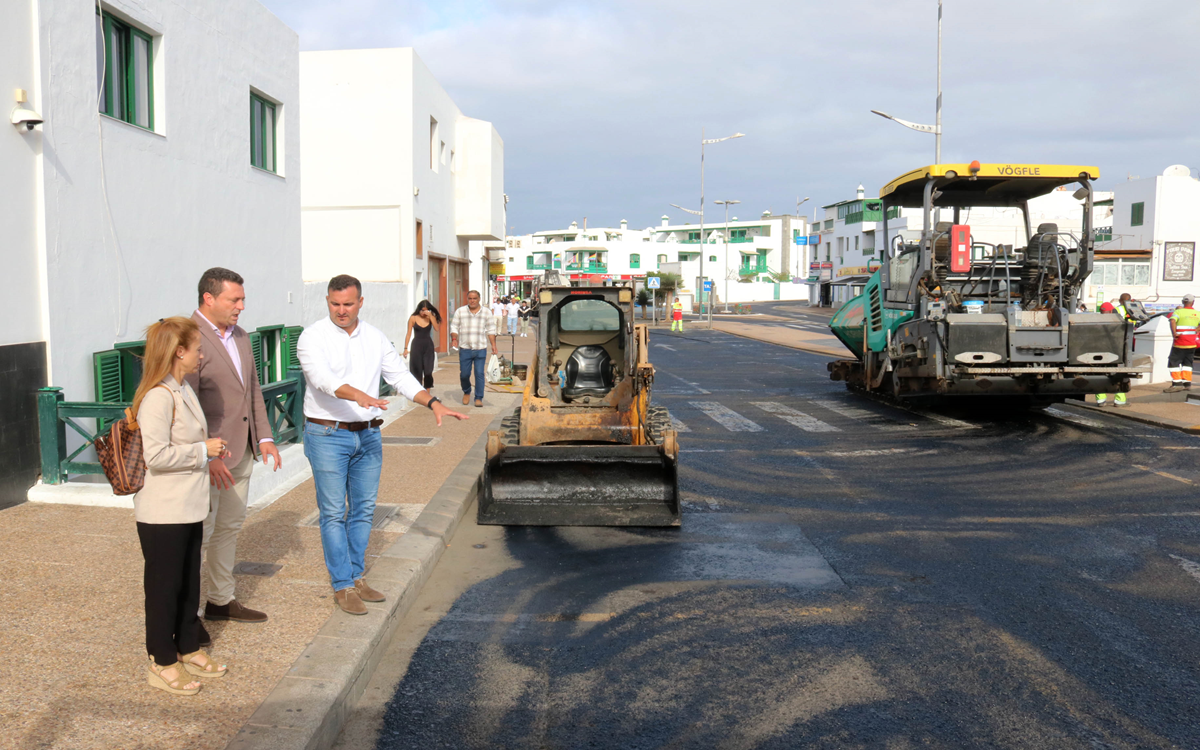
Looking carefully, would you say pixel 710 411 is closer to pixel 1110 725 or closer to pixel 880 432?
pixel 880 432

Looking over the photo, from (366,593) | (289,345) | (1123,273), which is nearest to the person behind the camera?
(366,593)

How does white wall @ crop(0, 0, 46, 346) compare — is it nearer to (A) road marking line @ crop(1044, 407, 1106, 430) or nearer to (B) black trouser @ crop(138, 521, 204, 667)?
(B) black trouser @ crop(138, 521, 204, 667)

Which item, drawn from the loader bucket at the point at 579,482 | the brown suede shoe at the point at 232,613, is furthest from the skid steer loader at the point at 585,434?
the brown suede shoe at the point at 232,613

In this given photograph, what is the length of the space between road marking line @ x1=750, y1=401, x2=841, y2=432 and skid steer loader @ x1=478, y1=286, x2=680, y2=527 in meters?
3.75

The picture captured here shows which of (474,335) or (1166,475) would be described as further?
(474,335)

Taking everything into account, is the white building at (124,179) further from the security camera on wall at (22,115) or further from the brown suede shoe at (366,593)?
the brown suede shoe at (366,593)

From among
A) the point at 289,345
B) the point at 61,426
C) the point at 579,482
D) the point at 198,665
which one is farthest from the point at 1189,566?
the point at 289,345

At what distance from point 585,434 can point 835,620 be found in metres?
4.20

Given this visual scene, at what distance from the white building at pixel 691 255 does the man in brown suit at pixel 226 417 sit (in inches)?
2782

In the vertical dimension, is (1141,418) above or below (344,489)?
below

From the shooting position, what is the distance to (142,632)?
471 cm

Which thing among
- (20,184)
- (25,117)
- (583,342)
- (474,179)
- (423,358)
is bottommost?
(423,358)

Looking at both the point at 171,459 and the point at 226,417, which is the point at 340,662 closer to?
the point at 171,459

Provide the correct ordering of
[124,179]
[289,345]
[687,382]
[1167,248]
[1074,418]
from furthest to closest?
[1167,248]
[687,382]
[1074,418]
[289,345]
[124,179]
